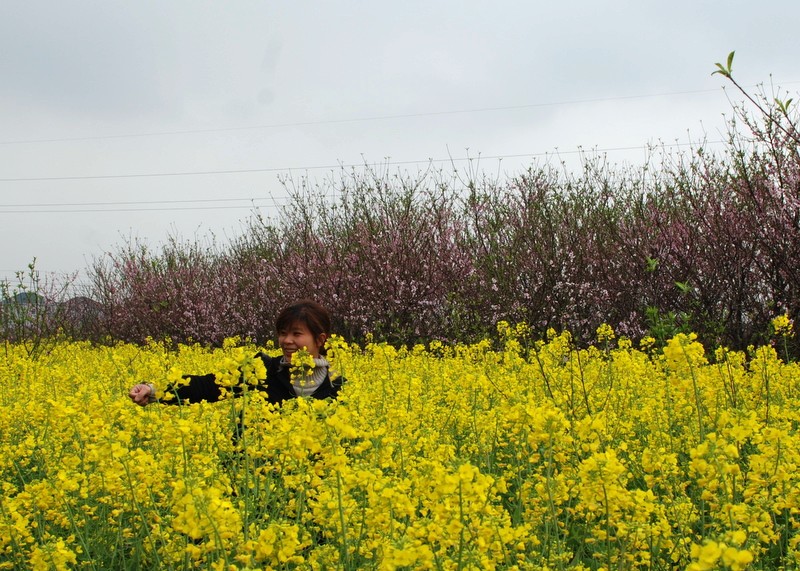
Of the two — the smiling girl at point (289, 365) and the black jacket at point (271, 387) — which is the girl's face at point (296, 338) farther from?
the black jacket at point (271, 387)

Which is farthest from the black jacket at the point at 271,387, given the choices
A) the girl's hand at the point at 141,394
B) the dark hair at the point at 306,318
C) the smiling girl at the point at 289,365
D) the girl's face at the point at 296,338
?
the girl's hand at the point at 141,394

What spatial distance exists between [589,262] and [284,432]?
31.4ft

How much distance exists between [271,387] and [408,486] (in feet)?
8.24

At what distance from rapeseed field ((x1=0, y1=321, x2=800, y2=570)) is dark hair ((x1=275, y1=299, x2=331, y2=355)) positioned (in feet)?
1.75

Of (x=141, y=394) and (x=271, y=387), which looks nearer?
(x=141, y=394)

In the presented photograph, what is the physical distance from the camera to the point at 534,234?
473 inches

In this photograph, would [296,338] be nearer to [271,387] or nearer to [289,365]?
[289,365]

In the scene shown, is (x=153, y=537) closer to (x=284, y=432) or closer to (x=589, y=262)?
(x=284, y=432)

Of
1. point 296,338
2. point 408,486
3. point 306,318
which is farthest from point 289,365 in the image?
point 408,486

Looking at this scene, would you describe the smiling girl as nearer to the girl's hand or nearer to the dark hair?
the dark hair

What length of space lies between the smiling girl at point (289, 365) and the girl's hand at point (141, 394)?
1.80 ft

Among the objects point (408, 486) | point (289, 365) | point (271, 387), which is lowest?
point (408, 486)

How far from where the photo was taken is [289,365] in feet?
15.1

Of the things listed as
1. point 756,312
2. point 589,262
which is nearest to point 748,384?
point 756,312
